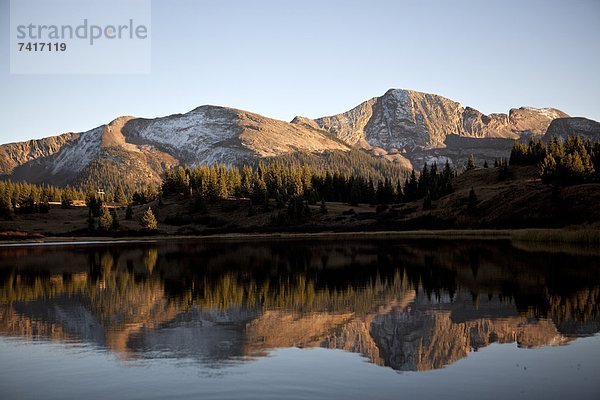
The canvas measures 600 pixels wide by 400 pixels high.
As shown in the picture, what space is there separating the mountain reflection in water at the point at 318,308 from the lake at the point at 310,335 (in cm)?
12

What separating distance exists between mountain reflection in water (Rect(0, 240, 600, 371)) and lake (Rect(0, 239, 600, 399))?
0.40 ft

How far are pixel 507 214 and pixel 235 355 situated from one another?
136m

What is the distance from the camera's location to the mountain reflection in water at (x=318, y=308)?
26750 millimetres

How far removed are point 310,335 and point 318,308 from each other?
7887mm

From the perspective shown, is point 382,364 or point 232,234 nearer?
point 382,364

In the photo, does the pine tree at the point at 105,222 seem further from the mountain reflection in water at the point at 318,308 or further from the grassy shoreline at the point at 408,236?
the mountain reflection in water at the point at 318,308

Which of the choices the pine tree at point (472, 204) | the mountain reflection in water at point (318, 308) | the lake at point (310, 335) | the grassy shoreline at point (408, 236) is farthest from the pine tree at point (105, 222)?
the lake at point (310, 335)

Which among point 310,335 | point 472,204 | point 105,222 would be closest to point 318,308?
point 310,335

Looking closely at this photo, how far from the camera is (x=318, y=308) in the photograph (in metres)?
36.6

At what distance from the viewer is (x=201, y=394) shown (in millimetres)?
18984

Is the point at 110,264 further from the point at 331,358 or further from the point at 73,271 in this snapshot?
the point at 331,358

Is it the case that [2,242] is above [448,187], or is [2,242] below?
below

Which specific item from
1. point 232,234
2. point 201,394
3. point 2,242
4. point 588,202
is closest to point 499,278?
point 201,394

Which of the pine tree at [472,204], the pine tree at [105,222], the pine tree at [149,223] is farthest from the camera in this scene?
the pine tree at [149,223]
